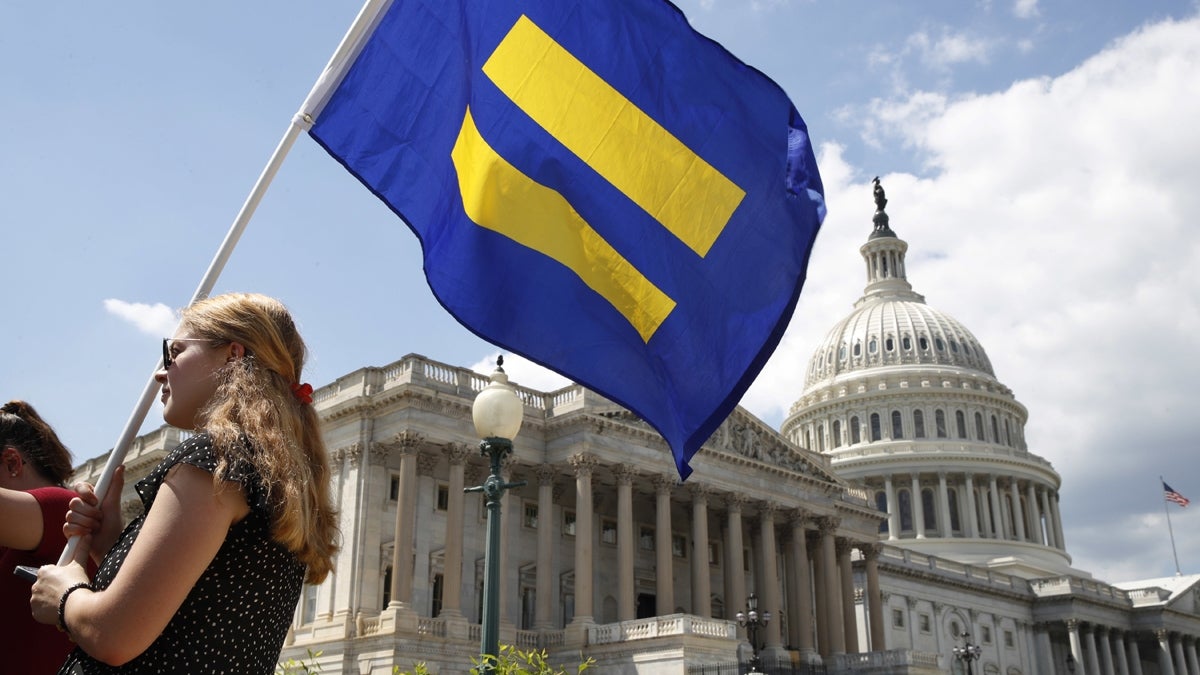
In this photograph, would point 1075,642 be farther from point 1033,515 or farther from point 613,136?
point 613,136

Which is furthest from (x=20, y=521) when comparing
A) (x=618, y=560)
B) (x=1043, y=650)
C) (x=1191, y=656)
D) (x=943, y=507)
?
(x=1191, y=656)

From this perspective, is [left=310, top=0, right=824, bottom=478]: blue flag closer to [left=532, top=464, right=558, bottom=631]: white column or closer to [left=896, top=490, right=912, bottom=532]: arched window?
[left=532, top=464, right=558, bottom=631]: white column

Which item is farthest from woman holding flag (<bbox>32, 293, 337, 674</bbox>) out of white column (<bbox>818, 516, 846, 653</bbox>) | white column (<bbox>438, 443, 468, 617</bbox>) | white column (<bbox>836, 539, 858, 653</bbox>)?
white column (<bbox>836, 539, 858, 653</bbox>)

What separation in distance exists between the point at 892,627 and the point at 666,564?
33386 mm

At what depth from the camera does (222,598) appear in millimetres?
3572

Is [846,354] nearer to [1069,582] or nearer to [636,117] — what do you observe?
[1069,582]

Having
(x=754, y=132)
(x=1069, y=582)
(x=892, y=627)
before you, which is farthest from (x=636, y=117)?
(x=1069, y=582)

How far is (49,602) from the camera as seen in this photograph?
368cm

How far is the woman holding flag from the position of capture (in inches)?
131

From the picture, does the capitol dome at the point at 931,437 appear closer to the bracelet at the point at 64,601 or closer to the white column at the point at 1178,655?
the white column at the point at 1178,655

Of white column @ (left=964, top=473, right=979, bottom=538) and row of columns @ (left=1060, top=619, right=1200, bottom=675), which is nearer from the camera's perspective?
row of columns @ (left=1060, top=619, right=1200, bottom=675)

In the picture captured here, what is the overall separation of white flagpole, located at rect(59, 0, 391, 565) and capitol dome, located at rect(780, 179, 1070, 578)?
98896 mm

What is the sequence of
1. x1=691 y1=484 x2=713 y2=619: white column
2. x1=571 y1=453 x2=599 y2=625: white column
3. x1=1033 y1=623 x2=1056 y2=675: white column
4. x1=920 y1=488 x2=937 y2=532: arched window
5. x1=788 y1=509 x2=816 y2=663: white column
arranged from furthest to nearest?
x1=920 y1=488 x2=937 y2=532: arched window, x1=1033 y1=623 x2=1056 y2=675: white column, x1=788 y1=509 x2=816 y2=663: white column, x1=691 y1=484 x2=713 y2=619: white column, x1=571 y1=453 x2=599 y2=625: white column

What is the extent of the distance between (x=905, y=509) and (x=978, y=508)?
21.7 feet
